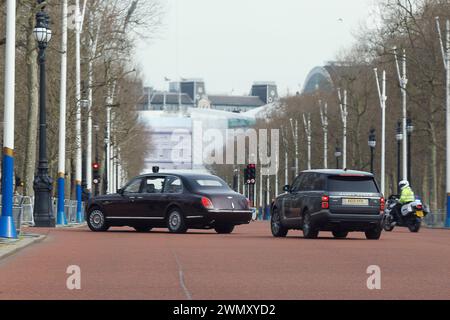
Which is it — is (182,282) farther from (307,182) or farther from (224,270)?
(307,182)

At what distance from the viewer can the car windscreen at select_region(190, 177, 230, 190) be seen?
3487cm

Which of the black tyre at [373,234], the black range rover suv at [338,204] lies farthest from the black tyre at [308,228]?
the black tyre at [373,234]

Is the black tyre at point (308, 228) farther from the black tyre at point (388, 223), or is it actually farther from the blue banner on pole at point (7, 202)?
the black tyre at point (388, 223)

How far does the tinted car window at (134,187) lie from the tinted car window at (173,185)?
92cm

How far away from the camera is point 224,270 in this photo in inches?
739

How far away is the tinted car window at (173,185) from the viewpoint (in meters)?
34.8

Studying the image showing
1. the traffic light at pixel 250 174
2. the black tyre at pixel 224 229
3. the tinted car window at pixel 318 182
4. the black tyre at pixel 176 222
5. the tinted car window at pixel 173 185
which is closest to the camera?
the tinted car window at pixel 318 182

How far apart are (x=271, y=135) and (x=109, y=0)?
70.7 m

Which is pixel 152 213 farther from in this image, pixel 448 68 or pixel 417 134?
pixel 417 134

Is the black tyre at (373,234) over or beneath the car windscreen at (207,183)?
beneath

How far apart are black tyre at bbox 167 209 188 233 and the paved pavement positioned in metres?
5.92

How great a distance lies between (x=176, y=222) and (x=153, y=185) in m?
1.29

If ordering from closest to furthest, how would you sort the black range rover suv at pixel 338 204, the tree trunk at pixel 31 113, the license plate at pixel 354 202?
1. the black range rover suv at pixel 338 204
2. the license plate at pixel 354 202
3. the tree trunk at pixel 31 113

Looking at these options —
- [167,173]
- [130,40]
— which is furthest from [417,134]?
[167,173]
